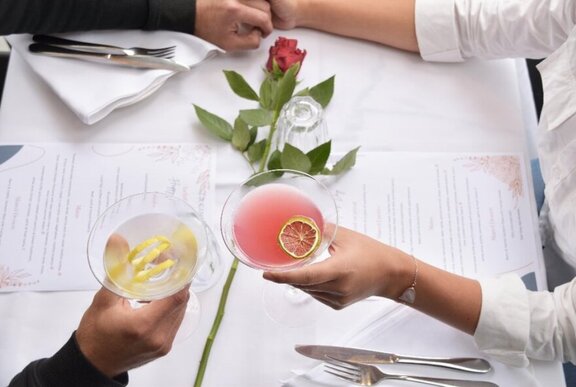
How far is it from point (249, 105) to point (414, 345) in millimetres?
415

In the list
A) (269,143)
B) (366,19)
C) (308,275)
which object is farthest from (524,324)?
(366,19)

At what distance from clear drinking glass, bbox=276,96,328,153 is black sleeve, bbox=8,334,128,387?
37 cm

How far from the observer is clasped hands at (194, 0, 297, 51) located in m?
0.91

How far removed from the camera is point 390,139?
870 millimetres

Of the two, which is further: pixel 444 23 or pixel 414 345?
pixel 444 23

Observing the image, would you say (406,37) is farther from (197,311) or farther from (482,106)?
(197,311)

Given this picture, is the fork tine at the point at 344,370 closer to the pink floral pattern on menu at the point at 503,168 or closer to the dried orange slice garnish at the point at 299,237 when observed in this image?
the dried orange slice garnish at the point at 299,237

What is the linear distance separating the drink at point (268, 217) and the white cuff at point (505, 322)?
0.24 metres

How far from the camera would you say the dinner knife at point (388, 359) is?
0.71 m

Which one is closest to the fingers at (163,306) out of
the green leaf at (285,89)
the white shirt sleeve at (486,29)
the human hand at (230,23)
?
the green leaf at (285,89)

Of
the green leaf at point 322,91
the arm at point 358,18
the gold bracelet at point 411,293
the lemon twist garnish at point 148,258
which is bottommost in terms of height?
the lemon twist garnish at point 148,258

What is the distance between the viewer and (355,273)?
68 centimetres

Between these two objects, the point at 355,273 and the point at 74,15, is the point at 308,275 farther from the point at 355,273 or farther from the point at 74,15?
the point at 74,15

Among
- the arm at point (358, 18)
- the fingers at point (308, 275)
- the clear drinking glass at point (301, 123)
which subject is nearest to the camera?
the fingers at point (308, 275)
